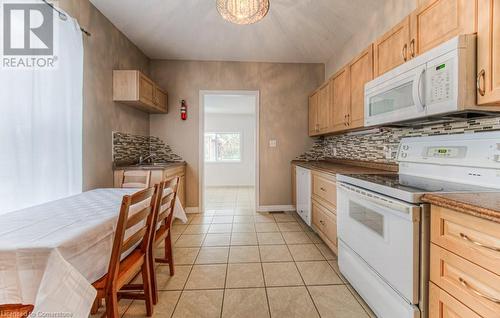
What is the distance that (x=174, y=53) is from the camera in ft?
11.9

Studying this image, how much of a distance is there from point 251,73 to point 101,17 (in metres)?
2.19

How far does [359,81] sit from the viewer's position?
7.59ft

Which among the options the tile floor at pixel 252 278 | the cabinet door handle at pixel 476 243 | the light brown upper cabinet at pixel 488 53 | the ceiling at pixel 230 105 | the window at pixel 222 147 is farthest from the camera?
the window at pixel 222 147

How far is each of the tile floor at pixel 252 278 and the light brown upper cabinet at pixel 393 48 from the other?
5.98ft

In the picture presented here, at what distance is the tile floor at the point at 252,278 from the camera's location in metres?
1.58

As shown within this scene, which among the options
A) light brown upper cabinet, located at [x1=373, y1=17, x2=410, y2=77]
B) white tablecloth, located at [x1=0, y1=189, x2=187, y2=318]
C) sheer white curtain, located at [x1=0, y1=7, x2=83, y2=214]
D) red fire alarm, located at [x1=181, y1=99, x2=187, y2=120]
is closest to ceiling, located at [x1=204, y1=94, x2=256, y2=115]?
red fire alarm, located at [x1=181, y1=99, x2=187, y2=120]

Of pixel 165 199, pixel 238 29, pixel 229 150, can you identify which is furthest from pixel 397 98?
pixel 229 150

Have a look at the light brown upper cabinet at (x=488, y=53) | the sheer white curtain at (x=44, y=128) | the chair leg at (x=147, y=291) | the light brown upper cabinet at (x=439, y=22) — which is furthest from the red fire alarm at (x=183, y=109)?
the light brown upper cabinet at (x=488, y=53)


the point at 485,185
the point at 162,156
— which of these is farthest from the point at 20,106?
the point at 485,185

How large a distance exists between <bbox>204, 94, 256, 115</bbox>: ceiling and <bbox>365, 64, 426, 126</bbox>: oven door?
10.3 ft

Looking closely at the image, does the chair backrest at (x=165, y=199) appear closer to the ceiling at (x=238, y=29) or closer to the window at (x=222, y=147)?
the ceiling at (x=238, y=29)

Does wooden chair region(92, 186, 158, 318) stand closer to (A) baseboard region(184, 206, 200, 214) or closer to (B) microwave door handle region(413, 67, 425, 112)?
(B) microwave door handle region(413, 67, 425, 112)

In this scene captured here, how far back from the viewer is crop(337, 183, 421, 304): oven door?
1.17m

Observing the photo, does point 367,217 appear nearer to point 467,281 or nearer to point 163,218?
point 467,281
